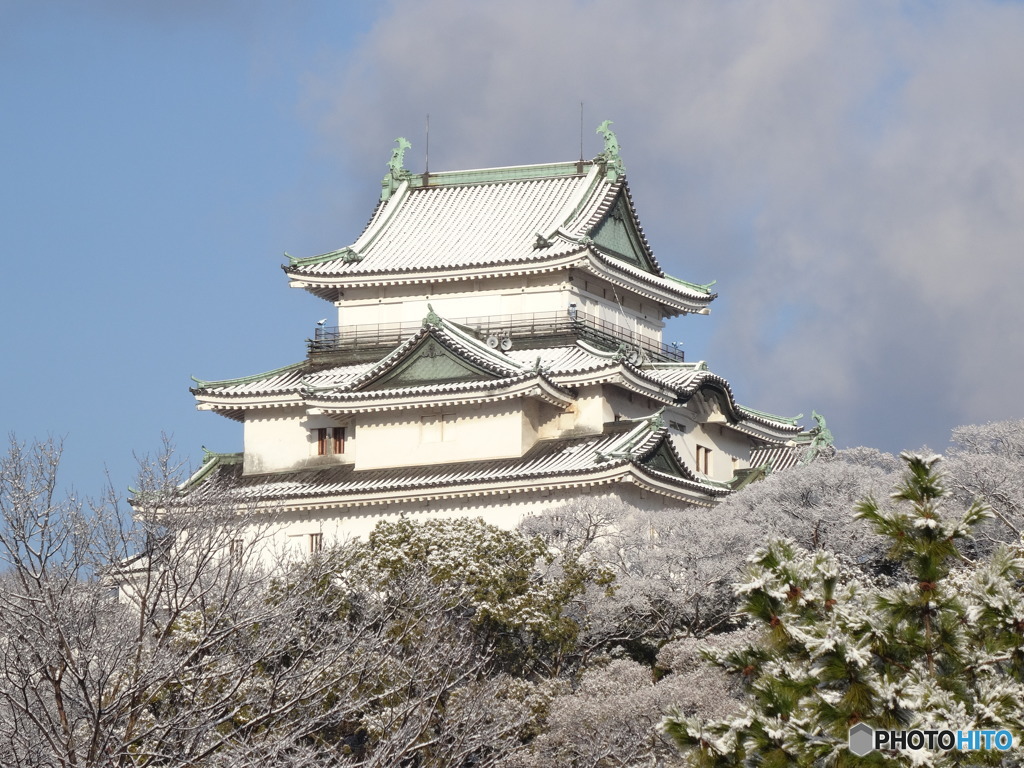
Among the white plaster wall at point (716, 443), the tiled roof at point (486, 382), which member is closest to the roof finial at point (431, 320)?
the tiled roof at point (486, 382)

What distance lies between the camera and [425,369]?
51.1 meters

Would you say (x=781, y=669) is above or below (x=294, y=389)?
below

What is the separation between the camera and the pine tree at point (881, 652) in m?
19.4

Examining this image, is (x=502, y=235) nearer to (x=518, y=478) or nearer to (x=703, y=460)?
(x=703, y=460)

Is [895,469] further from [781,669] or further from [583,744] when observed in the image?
[781,669]

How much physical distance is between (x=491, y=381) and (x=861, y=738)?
101ft

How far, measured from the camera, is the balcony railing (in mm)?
52844

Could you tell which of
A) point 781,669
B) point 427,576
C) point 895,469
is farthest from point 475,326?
point 781,669

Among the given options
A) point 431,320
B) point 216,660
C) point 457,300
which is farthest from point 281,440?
point 216,660

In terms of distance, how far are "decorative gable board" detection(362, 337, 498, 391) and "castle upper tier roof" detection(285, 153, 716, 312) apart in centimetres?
355

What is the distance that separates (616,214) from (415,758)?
2557 cm

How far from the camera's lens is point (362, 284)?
54906mm

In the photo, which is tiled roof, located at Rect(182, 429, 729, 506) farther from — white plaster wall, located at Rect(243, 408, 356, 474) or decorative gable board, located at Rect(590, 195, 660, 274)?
decorative gable board, located at Rect(590, 195, 660, 274)

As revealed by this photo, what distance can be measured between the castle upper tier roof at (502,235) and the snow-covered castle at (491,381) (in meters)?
0.06
